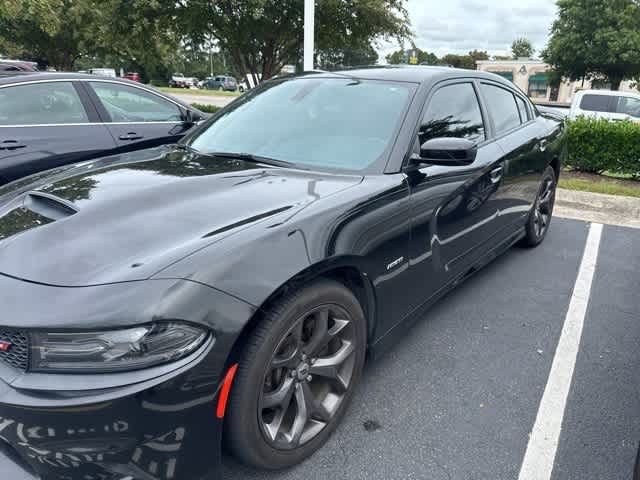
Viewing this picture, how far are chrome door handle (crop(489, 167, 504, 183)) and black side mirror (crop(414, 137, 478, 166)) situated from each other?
0.78 metres

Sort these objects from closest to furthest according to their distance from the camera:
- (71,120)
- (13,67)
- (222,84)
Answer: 1. (71,120)
2. (13,67)
3. (222,84)

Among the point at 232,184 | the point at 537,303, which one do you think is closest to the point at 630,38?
the point at 537,303

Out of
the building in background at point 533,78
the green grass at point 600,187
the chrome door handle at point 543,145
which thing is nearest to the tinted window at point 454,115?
the chrome door handle at point 543,145

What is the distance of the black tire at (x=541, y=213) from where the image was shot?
4465mm

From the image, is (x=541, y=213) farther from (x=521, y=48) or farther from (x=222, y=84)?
(x=521, y=48)

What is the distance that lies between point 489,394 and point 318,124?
1.71 meters

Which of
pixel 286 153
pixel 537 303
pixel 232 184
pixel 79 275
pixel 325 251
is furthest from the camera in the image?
pixel 537 303

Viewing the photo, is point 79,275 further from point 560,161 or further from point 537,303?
point 560,161

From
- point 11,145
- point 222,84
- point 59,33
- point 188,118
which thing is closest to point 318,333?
point 11,145

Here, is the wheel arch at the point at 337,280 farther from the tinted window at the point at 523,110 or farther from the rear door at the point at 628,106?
the rear door at the point at 628,106

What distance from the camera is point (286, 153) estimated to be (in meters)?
2.63

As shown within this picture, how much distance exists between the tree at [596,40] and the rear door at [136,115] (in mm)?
31064

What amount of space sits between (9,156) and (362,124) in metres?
3.22

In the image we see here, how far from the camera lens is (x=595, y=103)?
1388 cm
